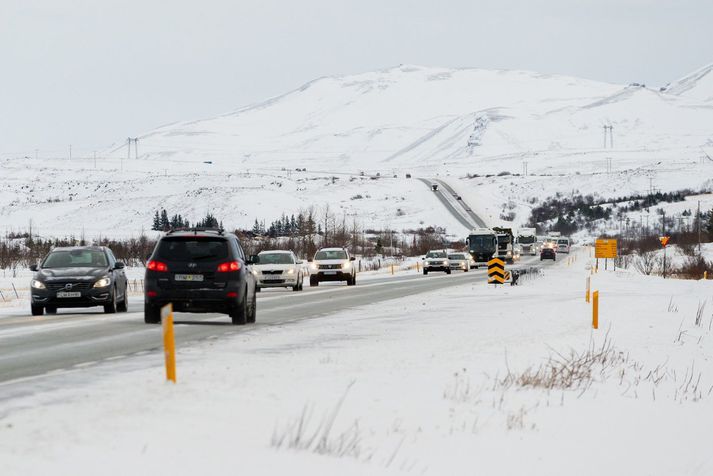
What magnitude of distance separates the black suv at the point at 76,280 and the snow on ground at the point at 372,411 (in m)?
7.51

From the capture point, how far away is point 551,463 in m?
9.90

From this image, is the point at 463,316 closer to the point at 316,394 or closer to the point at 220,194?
the point at 316,394

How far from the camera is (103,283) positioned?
2653 centimetres

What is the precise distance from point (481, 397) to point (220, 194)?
180347mm

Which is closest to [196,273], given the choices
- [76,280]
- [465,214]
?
[76,280]

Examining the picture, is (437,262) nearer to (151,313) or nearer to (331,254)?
(331,254)

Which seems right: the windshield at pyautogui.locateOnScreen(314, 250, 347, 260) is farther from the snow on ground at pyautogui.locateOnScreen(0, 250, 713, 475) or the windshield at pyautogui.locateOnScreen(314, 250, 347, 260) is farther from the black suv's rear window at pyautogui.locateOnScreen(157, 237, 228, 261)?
the snow on ground at pyautogui.locateOnScreen(0, 250, 713, 475)

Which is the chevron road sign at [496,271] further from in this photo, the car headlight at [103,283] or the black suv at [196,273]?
the black suv at [196,273]

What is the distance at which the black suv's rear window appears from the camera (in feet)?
71.5

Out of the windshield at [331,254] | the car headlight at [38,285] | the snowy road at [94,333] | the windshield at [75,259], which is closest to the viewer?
the snowy road at [94,333]

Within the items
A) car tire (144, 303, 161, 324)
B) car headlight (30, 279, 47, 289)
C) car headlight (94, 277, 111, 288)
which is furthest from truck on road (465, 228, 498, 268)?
car tire (144, 303, 161, 324)

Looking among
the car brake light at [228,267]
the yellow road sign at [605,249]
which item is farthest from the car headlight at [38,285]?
the yellow road sign at [605,249]

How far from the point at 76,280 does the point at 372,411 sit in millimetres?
16845

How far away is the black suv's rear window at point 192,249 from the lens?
21.8 meters
